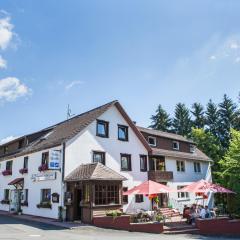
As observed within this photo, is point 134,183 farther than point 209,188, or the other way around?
point 134,183

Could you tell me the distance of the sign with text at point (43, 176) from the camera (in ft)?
78.4

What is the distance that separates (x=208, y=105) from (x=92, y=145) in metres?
42.5

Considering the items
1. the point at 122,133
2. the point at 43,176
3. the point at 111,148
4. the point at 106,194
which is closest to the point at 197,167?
the point at 122,133

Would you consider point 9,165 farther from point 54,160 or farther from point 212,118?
point 212,118

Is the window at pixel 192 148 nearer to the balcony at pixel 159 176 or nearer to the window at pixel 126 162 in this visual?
the balcony at pixel 159 176

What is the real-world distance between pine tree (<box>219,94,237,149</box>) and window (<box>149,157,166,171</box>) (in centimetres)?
3013

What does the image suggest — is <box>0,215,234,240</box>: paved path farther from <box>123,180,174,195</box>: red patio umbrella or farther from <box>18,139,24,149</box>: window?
<box>18,139,24,149</box>: window

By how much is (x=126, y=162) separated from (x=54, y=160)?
26.4 feet

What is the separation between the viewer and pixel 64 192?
22.9 m

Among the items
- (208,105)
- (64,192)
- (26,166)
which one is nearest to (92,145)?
(64,192)

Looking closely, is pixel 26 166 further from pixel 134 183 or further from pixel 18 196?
pixel 134 183

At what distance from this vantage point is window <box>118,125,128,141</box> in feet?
94.1

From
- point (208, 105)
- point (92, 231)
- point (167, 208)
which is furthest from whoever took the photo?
point (208, 105)

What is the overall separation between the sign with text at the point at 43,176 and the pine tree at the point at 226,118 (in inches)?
1661
